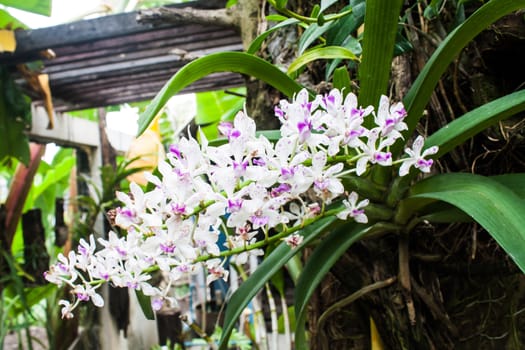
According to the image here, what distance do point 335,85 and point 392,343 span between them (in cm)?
35

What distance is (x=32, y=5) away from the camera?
192 cm

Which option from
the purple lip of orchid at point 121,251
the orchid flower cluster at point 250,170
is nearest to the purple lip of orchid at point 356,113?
the orchid flower cluster at point 250,170

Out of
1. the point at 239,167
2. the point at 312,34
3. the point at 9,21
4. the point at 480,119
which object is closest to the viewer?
the point at 239,167

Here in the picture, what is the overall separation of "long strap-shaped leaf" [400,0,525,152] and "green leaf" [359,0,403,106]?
0.04m

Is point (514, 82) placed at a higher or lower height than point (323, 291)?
higher

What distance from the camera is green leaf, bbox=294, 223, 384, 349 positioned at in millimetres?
541

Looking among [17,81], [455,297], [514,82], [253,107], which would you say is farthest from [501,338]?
[17,81]

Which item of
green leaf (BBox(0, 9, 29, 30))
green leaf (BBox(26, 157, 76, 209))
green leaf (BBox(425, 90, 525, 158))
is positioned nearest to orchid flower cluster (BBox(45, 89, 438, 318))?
green leaf (BBox(425, 90, 525, 158))

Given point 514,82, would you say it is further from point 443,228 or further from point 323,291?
point 323,291

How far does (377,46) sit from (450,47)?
68mm

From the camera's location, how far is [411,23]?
740mm

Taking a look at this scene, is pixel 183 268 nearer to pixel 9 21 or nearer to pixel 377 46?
pixel 377 46

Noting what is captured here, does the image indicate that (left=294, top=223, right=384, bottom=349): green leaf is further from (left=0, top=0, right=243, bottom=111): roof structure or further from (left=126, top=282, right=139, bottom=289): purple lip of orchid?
(left=0, top=0, right=243, bottom=111): roof structure

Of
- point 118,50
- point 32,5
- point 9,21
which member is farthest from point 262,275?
point 32,5
